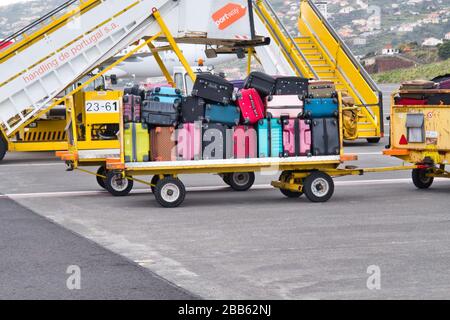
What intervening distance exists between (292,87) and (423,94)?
2893 millimetres

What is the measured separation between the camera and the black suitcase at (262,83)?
16344 millimetres

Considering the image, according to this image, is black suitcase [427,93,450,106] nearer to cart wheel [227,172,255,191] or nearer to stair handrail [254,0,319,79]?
cart wheel [227,172,255,191]

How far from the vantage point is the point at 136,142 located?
630 inches

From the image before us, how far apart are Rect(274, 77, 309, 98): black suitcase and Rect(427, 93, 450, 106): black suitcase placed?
2.58 m

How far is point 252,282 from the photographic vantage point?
999 cm

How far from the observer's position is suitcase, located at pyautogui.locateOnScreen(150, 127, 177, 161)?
634 inches

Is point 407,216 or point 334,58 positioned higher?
point 334,58

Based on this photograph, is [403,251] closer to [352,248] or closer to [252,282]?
[352,248]

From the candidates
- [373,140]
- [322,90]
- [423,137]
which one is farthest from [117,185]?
[373,140]

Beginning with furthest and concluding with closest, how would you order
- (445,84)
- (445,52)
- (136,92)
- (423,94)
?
(445,52), (445,84), (423,94), (136,92)

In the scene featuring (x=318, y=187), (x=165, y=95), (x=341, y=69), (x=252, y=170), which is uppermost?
(x=341, y=69)

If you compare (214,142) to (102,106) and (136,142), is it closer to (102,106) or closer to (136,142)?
(136,142)

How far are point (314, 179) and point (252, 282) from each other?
650 cm
